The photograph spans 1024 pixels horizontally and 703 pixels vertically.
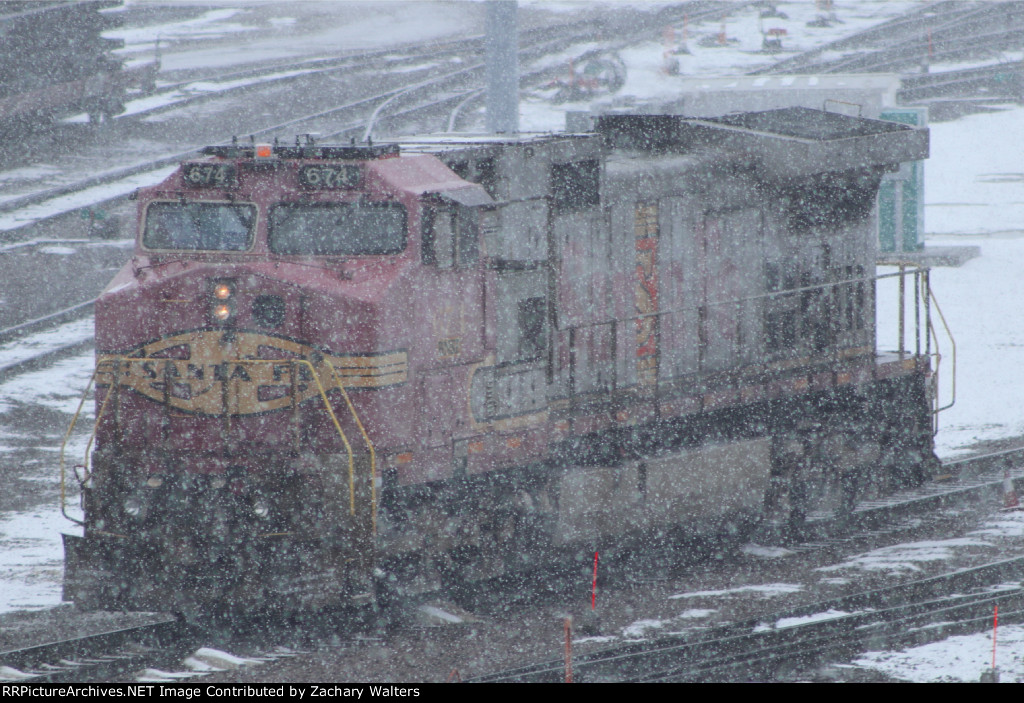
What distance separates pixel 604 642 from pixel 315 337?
282 centimetres

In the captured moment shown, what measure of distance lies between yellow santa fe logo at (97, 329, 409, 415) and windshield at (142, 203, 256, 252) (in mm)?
668

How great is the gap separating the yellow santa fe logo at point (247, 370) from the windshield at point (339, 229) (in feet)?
2.19

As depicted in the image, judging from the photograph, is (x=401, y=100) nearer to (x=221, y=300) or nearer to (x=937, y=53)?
(x=937, y=53)

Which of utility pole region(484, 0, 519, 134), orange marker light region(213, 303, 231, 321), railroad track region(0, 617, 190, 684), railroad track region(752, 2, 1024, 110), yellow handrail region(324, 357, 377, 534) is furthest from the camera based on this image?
railroad track region(752, 2, 1024, 110)

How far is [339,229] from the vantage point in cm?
→ 1009

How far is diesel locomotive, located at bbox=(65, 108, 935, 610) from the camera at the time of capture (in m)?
Result: 9.77

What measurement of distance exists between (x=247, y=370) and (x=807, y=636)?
414 cm

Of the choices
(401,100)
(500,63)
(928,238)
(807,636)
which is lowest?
(807,636)

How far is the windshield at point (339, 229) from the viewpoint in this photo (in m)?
10.0

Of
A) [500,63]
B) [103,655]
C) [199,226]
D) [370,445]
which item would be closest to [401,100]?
[500,63]

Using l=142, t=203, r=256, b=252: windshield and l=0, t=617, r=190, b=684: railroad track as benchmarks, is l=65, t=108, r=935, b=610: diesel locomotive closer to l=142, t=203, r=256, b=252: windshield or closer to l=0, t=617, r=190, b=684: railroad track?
l=142, t=203, r=256, b=252: windshield

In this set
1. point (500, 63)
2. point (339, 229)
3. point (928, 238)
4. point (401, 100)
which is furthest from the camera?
point (401, 100)

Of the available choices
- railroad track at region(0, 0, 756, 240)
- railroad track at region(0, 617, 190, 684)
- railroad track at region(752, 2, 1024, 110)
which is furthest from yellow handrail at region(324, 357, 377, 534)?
railroad track at region(752, 2, 1024, 110)

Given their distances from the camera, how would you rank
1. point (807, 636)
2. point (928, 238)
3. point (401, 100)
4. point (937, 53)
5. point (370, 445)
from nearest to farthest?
point (370, 445) → point (807, 636) → point (928, 238) → point (401, 100) → point (937, 53)
